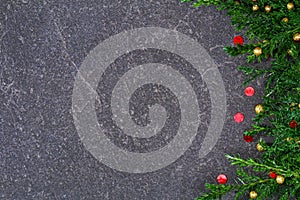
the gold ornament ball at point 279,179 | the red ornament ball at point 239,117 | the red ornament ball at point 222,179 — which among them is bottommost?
the red ornament ball at point 222,179

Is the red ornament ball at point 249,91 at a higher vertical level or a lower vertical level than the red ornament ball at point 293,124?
lower

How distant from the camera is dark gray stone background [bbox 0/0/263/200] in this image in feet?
4.81

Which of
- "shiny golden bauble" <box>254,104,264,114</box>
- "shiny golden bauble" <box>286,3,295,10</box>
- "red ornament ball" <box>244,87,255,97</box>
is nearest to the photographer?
"shiny golden bauble" <box>286,3,295,10</box>

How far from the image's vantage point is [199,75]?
1475 mm

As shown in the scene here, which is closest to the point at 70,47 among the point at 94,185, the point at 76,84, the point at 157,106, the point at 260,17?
the point at 76,84

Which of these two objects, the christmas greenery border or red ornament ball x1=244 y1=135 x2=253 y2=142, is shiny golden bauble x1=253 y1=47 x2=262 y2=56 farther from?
red ornament ball x1=244 y1=135 x2=253 y2=142

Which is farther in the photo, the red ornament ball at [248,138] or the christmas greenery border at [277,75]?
the red ornament ball at [248,138]

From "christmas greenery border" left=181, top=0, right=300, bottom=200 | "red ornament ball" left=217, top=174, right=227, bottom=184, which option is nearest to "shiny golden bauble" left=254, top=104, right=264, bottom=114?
"christmas greenery border" left=181, top=0, right=300, bottom=200

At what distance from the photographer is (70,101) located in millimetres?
1506

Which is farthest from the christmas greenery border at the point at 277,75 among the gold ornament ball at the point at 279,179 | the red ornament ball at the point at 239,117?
the red ornament ball at the point at 239,117

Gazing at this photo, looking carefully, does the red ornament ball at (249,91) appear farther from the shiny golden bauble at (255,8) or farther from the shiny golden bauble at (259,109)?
the shiny golden bauble at (255,8)

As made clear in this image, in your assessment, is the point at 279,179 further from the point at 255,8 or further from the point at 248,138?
the point at 255,8

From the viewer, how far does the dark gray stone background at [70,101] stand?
147 cm

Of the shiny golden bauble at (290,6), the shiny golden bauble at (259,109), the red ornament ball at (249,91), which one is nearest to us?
the shiny golden bauble at (290,6)
